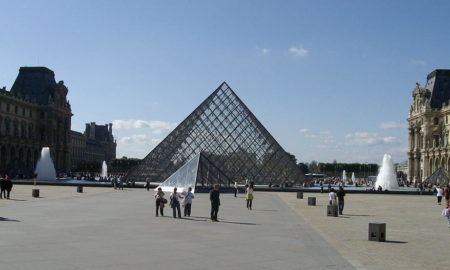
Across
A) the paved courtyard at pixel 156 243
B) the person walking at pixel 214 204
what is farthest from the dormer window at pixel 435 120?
the person walking at pixel 214 204

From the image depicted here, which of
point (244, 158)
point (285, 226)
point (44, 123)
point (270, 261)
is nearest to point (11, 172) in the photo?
point (44, 123)

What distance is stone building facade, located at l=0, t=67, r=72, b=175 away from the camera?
72.9 metres

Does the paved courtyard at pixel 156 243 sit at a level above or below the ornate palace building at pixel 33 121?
below

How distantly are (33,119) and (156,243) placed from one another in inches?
3060

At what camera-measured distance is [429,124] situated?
8125 cm

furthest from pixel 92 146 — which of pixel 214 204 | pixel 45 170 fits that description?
pixel 214 204

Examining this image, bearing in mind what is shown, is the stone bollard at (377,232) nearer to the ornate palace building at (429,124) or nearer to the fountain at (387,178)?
the fountain at (387,178)

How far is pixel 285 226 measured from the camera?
49.5 feet

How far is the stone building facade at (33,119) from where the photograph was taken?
72875mm

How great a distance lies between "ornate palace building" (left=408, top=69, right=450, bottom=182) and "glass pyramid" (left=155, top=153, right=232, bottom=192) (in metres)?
47.9

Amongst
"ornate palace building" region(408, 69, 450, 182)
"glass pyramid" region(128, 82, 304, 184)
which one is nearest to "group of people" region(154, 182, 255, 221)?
"glass pyramid" region(128, 82, 304, 184)

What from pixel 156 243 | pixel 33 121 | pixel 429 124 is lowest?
pixel 156 243

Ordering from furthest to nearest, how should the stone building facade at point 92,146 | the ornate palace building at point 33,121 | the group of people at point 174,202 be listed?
the stone building facade at point 92,146 < the ornate palace building at point 33,121 < the group of people at point 174,202

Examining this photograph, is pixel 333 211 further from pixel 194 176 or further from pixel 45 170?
pixel 45 170
